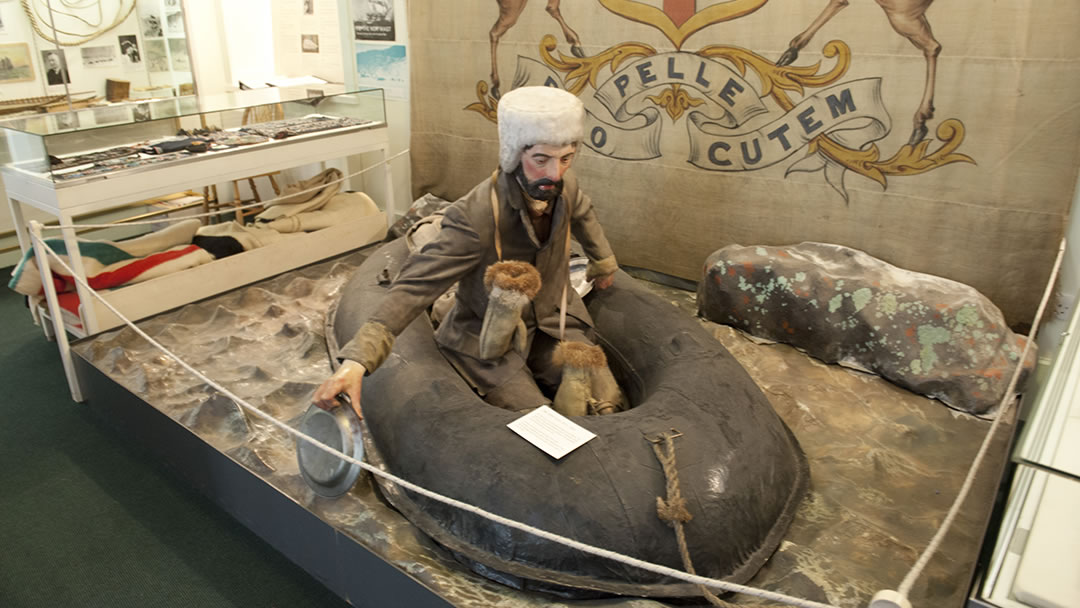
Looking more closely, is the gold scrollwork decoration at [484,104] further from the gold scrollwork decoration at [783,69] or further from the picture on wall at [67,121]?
the picture on wall at [67,121]

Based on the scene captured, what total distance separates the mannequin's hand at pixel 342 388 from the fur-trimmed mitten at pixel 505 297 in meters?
0.51

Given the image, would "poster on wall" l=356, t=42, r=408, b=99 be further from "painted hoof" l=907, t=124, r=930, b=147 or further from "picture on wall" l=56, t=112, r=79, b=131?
"painted hoof" l=907, t=124, r=930, b=147

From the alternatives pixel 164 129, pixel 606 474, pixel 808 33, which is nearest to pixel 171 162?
pixel 164 129

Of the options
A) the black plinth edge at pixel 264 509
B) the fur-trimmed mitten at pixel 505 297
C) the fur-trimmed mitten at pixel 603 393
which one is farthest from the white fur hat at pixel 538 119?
the black plinth edge at pixel 264 509

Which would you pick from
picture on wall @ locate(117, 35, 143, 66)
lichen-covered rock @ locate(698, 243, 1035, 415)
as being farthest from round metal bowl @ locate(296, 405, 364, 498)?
picture on wall @ locate(117, 35, 143, 66)

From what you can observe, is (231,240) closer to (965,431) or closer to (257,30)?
(257,30)

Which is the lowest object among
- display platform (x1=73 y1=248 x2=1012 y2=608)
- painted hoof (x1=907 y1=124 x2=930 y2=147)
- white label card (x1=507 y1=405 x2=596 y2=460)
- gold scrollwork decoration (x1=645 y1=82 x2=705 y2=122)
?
display platform (x1=73 y1=248 x2=1012 y2=608)

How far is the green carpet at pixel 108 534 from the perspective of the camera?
2.63 meters

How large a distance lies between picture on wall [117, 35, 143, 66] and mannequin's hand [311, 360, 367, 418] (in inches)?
200

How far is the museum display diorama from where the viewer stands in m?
2.28

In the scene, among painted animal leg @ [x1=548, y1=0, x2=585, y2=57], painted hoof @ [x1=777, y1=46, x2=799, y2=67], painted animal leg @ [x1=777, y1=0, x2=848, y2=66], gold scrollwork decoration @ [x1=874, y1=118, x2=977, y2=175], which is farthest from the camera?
painted animal leg @ [x1=548, y1=0, x2=585, y2=57]

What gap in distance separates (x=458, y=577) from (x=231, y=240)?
3.05 meters

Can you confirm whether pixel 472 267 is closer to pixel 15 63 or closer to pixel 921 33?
pixel 921 33

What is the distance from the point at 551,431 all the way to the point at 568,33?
297 cm
